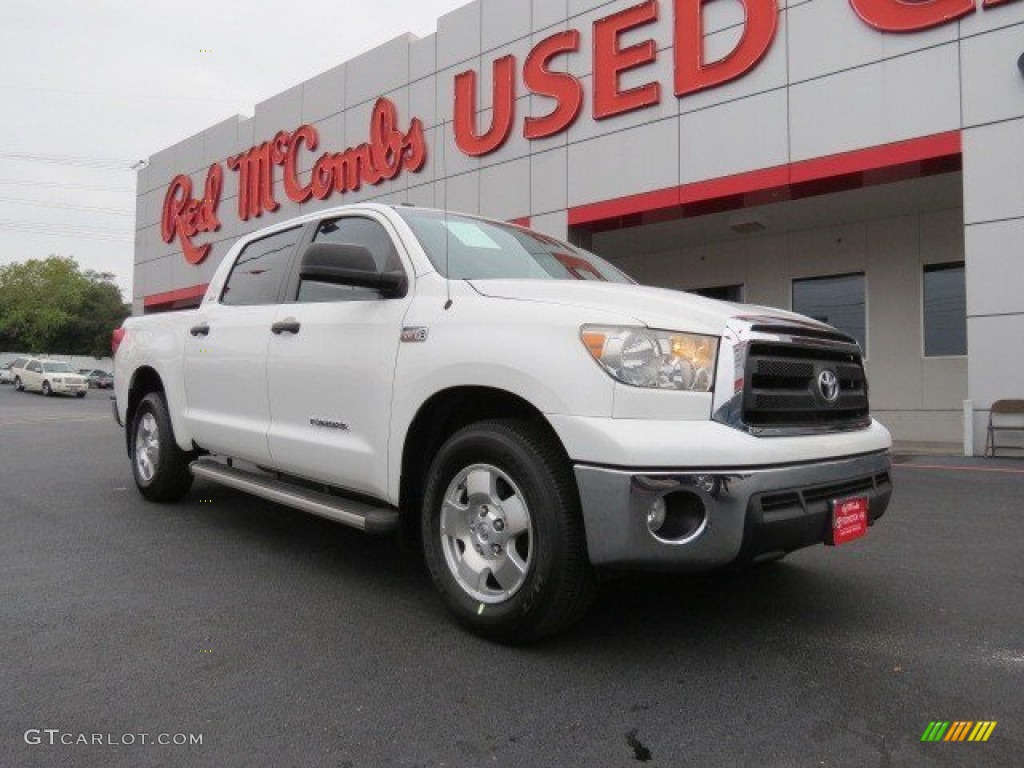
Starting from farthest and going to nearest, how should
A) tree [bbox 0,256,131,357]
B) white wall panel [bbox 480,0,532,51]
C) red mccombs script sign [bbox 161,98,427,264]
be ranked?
tree [bbox 0,256,131,357] → red mccombs script sign [bbox 161,98,427,264] → white wall panel [bbox 480,0,532,51]

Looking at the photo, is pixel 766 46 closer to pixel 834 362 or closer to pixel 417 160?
pixel 417 160

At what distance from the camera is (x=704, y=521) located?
248 cm

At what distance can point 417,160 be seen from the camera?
16.1m

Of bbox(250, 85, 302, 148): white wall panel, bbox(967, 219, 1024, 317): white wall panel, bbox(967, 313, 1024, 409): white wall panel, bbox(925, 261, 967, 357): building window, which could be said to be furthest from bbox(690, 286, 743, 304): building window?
bbox(250, 85, 302, 148): white wall panel

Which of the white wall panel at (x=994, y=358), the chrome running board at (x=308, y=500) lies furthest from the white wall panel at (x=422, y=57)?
the chrome running board at (x=308, y=500)

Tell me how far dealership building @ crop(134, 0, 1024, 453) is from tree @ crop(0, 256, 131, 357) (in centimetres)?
5354

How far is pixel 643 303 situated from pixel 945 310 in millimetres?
13062

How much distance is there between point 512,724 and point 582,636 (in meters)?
0.74

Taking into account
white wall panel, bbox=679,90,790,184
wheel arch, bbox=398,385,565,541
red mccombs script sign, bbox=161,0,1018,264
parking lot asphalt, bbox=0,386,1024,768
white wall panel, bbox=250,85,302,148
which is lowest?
parking lot asphalt, bbox=0,386,1024,768

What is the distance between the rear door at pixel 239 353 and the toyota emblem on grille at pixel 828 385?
2.81m

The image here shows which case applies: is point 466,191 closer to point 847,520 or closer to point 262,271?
point 262,271

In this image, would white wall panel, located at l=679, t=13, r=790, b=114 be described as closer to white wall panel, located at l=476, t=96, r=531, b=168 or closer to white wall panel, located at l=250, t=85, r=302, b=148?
white wall panel, located at l=476, t=96, r=531, b=168

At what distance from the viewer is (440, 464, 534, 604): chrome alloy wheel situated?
280 centimetres

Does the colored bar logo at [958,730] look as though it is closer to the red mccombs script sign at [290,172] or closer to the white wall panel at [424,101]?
the red mccombs script sign at [290,172]
